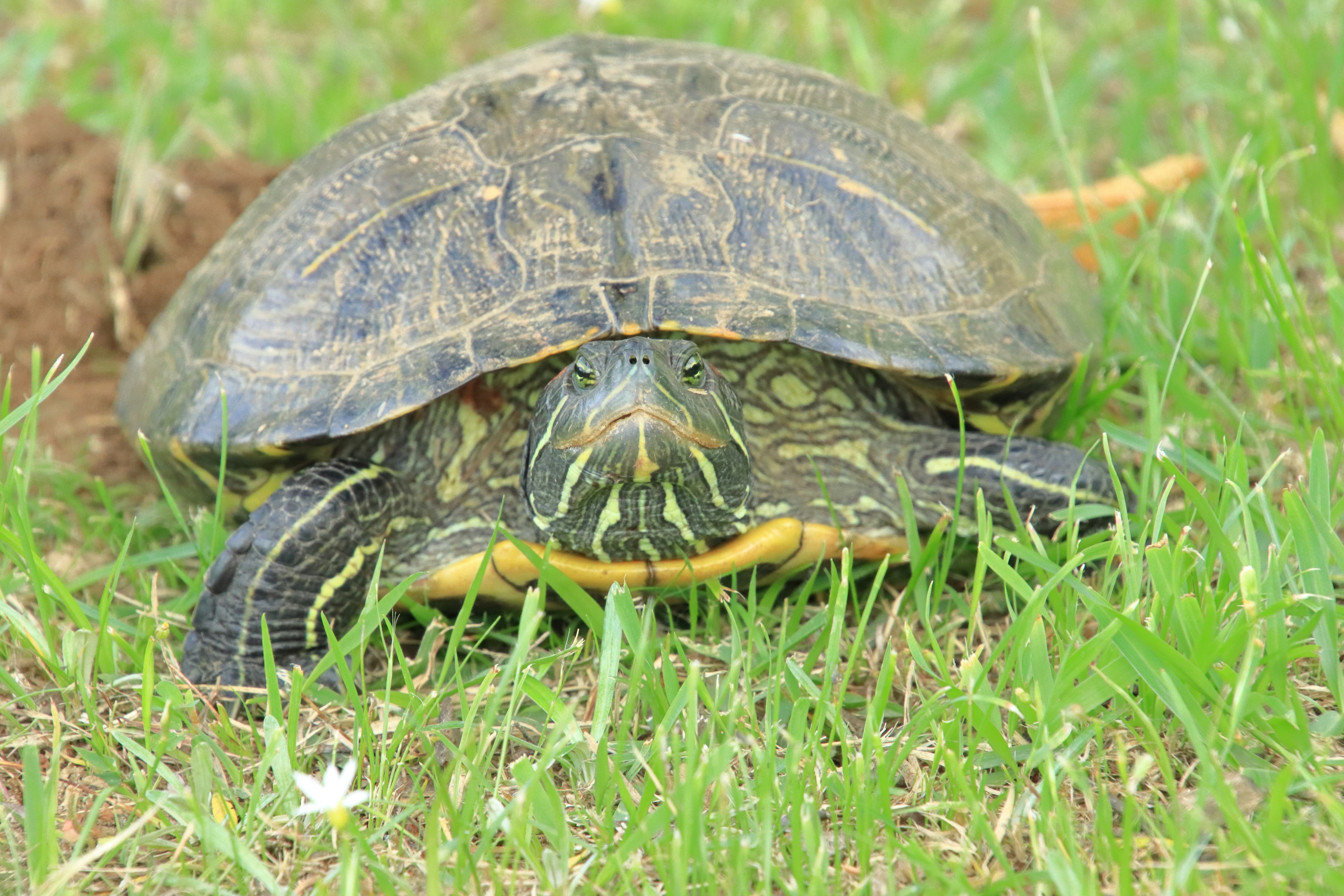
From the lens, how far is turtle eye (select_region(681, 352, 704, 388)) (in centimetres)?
267

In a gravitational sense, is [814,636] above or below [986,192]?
below

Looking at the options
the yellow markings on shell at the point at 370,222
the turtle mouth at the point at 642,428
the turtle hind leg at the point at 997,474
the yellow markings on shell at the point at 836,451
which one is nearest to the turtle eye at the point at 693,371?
the turtle mouth at the point at 642,428

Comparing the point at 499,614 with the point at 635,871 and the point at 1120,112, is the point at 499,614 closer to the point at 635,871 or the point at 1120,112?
the point at 635,871

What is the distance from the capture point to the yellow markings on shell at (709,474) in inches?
105

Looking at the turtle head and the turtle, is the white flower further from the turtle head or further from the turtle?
the turtle head

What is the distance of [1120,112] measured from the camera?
5320 mm

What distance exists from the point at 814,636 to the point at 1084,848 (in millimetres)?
965

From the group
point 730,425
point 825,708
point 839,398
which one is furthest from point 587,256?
point 825,708

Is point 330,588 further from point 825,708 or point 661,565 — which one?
point 825,708

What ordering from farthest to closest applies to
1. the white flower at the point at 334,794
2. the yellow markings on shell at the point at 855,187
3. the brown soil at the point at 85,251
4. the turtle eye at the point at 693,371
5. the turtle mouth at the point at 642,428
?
the brown soil at the point at 85,251, the yellow markings on shell at the point at 855,187, the turtle eye at the point at 693,371, the turtle mouth at the point at 642,428, the white flower at the point at 334,794

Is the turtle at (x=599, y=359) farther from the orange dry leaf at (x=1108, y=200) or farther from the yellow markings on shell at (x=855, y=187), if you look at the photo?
the orange dry leaf at (x=1108, y=200)

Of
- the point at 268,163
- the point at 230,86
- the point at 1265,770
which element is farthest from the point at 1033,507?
the point at 230,86

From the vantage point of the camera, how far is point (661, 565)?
2977 mm

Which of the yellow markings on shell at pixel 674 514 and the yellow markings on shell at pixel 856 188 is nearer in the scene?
the yellow markings on shell at pixel 674 514
